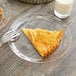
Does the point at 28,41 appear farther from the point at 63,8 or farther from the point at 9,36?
the point at 63,8

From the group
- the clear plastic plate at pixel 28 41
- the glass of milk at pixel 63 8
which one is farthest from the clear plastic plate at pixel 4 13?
the glass of milk at pixel 63 8

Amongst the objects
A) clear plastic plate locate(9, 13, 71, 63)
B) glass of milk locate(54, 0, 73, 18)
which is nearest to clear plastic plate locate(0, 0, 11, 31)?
clear plastic plate locate(9, 13, 71, 63)

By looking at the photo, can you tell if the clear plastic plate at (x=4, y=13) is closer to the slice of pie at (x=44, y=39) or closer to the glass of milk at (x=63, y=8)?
the slice of pie at (x=44, y=39)

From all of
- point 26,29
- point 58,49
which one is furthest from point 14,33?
point 58,49

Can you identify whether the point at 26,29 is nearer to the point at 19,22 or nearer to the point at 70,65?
the point at 19,22

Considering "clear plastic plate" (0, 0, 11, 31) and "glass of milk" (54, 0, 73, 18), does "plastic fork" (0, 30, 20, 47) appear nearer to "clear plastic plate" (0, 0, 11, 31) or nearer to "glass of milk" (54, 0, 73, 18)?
"clear plastic plate" (0, 0, 11, 31)
